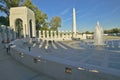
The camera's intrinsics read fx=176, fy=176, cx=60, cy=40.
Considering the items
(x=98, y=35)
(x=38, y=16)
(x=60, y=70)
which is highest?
(x=38, y=16)

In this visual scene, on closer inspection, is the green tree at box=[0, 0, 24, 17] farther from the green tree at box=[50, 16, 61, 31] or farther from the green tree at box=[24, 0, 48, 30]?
the green tree at box=[50, 16, 61, 31]

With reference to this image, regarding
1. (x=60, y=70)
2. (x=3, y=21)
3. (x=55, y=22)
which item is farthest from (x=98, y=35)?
(x=55, y=22)

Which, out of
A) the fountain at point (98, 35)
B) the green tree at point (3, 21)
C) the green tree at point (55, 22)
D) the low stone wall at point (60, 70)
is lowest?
the low stone wall at point (60, 70)

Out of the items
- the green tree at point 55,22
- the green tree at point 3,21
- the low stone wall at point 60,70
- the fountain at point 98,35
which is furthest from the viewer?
the green tree at point 55,22

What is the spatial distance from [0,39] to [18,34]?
1216 cm

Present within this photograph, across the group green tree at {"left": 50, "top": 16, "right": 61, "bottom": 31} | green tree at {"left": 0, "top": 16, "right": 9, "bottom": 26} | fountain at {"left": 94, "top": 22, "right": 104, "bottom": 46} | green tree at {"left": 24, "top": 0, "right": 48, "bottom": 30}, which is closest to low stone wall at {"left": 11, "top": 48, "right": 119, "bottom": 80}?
fountain at {"left": 94, "top": 22, "right": 104, "bottom": 46}

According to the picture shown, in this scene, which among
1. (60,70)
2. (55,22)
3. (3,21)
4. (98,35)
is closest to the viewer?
(60,70)

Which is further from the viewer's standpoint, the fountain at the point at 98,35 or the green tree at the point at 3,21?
the green tree at the point at 3,21

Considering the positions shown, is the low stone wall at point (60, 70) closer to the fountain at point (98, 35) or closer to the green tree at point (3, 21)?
the fountain at point (98, 35)

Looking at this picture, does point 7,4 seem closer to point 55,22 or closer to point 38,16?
point 38,16

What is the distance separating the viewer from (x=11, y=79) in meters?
6.43

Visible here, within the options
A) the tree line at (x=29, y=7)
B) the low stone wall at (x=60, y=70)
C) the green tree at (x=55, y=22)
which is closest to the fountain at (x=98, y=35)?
the low stone wall at (x=60, y=70)

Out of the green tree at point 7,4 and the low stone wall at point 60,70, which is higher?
the green tree at point 7,4

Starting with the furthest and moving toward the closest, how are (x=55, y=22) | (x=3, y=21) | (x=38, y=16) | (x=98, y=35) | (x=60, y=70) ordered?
1. (x=55, y=22)
2. (x=38, y=16)
3. (x=3, y=21)
4. (x=98, y=35)
5. (x=60, y=70)
